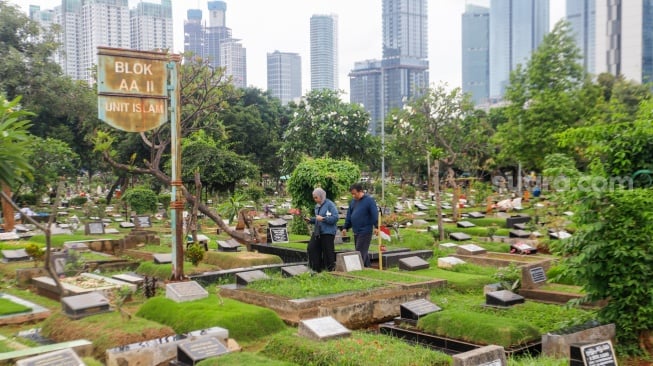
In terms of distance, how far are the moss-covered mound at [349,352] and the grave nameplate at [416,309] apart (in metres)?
1.61

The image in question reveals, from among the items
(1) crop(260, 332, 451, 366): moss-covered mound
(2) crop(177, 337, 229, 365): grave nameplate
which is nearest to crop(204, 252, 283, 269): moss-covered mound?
(1) crop(260, 332, 451, 366): moss-covered mound

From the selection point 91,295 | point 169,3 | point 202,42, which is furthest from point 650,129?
point 202,42

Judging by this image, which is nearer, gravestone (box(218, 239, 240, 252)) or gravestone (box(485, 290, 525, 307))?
gravestone (box(485, 290, 525, 307))

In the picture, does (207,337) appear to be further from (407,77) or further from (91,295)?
(407,77)

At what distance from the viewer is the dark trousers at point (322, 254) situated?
1238 cm

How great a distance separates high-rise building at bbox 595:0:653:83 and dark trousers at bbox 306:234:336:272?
91.0 meters

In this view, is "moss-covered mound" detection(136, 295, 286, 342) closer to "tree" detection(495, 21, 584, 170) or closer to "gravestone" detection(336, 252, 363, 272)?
"gravestone" detection(336, 252, 363, 272)

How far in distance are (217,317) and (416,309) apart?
2.80m

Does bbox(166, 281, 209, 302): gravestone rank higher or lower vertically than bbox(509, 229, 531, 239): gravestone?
higher

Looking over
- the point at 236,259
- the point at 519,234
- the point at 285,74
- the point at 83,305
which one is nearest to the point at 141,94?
the point at 83,305

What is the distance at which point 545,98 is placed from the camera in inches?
1084

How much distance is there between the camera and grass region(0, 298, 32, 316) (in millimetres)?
9867

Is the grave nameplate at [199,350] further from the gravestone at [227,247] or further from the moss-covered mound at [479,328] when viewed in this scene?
the gravestone at [227,247]

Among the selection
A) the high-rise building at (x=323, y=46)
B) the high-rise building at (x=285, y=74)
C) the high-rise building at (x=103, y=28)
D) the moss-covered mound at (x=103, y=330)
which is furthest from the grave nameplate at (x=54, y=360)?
the high-rise building at (x=323, y=46)
